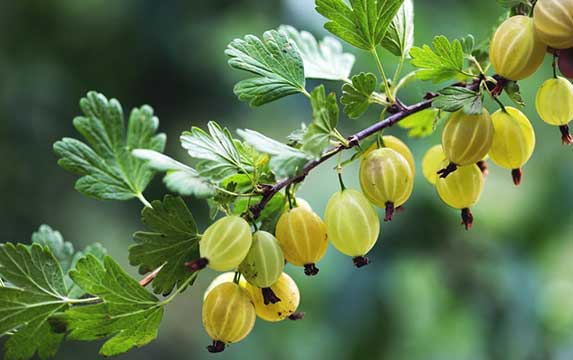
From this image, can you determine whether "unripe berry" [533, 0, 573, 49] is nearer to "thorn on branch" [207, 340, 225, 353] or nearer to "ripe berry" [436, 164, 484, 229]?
"ripe berry" [436, 164, 484, 229]

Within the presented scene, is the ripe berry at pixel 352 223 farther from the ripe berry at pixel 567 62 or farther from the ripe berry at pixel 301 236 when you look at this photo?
the ripe berry at pixel 567 62

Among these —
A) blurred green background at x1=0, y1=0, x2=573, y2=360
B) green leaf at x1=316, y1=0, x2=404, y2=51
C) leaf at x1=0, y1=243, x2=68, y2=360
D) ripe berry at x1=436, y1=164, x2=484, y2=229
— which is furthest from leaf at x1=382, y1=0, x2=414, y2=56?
blurred green background at x1=0, y1=0, x2=573, y2=360

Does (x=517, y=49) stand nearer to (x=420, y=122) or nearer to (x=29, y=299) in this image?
(x=420, y=122)

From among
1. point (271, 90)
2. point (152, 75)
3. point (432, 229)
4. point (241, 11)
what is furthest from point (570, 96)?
point (152, 75)

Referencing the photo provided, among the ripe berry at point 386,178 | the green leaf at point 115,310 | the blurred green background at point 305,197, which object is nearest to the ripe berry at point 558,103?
the ripe berry at point 386,178

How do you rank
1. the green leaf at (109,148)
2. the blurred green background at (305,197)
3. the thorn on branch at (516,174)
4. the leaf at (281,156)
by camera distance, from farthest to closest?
the blurred green background at (305,197)
the green leaf at (109,148)
the thorn on branch at (516,174)
the leaf at (281,156)

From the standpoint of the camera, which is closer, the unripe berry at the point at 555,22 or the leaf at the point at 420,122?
the unripe berry at the point at 555,22
